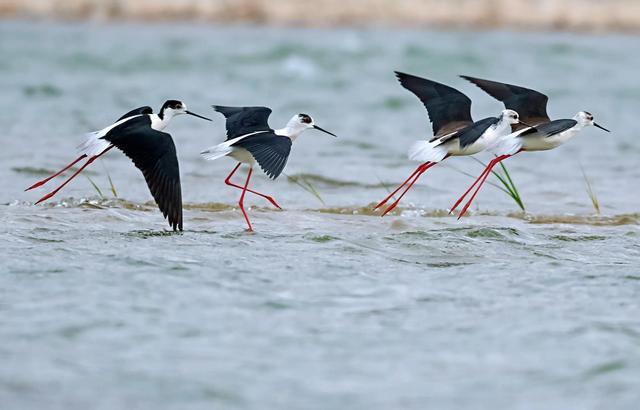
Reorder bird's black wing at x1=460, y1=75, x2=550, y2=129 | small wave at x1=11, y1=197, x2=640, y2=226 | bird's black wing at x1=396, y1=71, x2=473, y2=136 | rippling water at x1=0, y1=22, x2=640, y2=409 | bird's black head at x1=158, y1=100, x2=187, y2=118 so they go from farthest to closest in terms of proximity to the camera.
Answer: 1. small wave at x1=11, y1=197, x2=640, y2=226
2. bird's black wing at x1=460, y1=75, x2=550, y2=129
3. bird's black wing at x1=396, y1=71, x2=473, y2=136
4. bird's black head at x1=158, y1=100, x2=187, y2=118
5. rippling water at x1=0, y1=22, x2=640, y2=409

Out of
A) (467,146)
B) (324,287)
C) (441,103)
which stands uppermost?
(441,103)

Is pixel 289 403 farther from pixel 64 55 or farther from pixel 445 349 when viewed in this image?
pixel 64 55

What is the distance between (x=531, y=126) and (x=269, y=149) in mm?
2014

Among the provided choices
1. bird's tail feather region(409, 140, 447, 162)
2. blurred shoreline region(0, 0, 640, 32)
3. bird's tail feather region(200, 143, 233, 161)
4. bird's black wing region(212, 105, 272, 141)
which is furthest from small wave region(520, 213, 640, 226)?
blurred shoreline region(0, 0, 640, 32)

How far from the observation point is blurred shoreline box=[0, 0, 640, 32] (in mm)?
33031

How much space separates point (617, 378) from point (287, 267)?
2.24 meters

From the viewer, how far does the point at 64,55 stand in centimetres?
2325

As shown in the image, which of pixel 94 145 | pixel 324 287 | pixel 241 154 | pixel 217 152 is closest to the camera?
pixel 324 287

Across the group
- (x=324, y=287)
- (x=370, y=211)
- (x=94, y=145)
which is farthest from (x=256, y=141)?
(x=324, y=287)

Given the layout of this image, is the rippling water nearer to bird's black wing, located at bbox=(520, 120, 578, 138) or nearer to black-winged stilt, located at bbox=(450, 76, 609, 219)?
black-winged stilt, located at bbox=(450, 76, 609, 219)

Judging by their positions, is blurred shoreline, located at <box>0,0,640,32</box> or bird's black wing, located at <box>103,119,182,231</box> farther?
blurred shoreline, located at <box>0,0,640,32</box>

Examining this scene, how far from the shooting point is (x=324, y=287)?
610 cm

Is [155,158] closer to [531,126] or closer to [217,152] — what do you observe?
[217,152]

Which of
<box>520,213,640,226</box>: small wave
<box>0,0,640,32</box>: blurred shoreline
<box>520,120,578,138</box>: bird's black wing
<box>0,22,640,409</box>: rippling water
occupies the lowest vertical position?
<box>0,22,640,409</box>: rippling water
